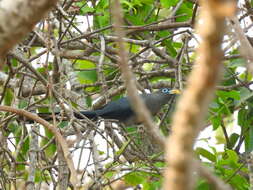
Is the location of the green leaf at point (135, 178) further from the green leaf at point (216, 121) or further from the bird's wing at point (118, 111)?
the bird's wing at point (118, 111)

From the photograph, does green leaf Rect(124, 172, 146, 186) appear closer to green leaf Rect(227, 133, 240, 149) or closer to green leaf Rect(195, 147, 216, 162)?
green leaf Rect(195, 147, 216, 162)

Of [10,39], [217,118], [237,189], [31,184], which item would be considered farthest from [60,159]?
[10,39]

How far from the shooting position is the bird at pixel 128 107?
622cm

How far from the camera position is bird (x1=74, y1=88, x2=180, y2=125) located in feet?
20.4

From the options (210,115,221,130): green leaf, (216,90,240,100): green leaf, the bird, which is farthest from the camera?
the bird

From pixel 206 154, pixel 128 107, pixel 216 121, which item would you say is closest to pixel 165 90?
pixel 128 107

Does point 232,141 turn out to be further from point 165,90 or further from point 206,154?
point 165,90

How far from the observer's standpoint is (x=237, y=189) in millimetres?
4117

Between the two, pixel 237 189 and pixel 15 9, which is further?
pixel 237 189

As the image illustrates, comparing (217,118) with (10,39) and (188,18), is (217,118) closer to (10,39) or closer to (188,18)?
(188,18)

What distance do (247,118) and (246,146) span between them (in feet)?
0.87

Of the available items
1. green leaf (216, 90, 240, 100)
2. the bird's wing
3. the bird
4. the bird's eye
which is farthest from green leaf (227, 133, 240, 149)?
the bird's wing

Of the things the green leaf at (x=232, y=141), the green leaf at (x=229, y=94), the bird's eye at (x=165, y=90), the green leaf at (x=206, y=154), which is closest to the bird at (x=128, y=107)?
the bird's eye at (x=165, y=90)

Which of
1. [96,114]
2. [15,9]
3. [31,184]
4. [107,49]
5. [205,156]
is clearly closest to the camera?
[15,9]
